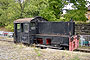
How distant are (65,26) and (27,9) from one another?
793 cm

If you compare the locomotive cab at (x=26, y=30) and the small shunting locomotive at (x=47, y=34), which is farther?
the locomotive cab at (x=26, y=30)

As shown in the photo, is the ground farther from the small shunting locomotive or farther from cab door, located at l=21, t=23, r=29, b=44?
cab door, located at l=21, t=23, r=29, b=44

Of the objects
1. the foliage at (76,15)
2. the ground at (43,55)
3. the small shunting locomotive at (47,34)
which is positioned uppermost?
the foliage at (76,15)

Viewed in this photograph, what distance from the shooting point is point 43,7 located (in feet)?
60.6

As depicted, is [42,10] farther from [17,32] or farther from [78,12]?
[17,32]

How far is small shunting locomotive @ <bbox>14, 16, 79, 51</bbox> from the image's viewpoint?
31.4 ft

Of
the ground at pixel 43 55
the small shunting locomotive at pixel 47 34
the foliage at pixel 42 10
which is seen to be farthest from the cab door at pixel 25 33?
the foliage at pixel 42 10

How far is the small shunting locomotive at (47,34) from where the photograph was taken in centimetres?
958

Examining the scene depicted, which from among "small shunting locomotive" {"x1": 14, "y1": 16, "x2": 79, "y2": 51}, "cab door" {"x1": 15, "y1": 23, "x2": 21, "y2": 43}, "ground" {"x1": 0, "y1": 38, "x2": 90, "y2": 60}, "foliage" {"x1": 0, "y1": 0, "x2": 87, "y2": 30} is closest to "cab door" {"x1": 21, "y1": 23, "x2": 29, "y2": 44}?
"small shunting locomotive" {"x1": 14, "y1": 16, "x2": 79, "y2": 51}

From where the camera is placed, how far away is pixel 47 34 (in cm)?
1068

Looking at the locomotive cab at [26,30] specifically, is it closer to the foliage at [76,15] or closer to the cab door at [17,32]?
the cab door at [17,32]

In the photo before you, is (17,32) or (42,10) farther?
(42,10)

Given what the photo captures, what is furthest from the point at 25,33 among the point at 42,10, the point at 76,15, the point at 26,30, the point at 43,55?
the point at 76,15

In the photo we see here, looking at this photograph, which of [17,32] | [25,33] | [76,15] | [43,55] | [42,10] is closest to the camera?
[43,55]
